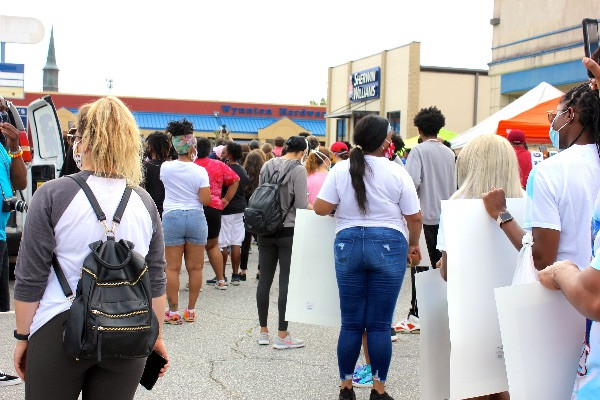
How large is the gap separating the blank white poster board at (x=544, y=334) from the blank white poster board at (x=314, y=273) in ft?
10.1

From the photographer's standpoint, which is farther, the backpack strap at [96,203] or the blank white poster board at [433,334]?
the blank white poster board at [433,334]

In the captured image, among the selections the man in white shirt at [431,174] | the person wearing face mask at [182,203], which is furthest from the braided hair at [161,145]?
the man in white shirt at [431,174]

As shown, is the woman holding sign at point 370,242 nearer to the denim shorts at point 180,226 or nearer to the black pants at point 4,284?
the denim shorts at point 180,226

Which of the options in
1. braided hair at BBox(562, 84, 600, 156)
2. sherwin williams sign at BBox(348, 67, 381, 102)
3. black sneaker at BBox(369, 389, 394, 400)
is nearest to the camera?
braided hair at BBox(562, 84, 600, 156)

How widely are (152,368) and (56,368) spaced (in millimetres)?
531

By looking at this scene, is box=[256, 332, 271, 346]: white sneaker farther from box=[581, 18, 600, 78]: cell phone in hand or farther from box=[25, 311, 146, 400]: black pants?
box=[581, 18, 600, 78]: cell phone in hand

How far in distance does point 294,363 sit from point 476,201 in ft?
9.59

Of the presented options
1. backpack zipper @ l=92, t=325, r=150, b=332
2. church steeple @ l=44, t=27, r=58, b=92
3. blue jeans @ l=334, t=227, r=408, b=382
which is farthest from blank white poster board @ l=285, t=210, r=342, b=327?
church steeple @ l=44, t=27, r=58, b=92

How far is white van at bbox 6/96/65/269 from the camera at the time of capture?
31.1 ft

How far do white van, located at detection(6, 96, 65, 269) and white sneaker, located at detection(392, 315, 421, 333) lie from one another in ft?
15.8

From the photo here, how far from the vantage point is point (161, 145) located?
8.18 metres

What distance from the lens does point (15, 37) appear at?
13.5m

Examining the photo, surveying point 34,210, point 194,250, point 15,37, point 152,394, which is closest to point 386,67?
point 15,37

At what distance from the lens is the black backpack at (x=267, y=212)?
264 inches
